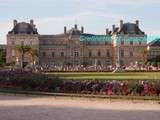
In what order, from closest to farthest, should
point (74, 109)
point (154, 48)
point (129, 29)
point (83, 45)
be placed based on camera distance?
point (74, 109)
point (129, 29)
point (154, 48)
point (83, 45)

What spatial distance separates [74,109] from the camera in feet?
48.6

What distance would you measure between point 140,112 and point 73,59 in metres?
90.4

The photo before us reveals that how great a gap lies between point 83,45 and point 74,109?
9068cm

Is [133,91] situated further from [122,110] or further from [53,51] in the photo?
[53,51]

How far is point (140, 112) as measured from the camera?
14.1m

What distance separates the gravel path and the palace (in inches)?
3231

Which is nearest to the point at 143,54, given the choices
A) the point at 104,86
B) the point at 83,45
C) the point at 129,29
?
the point at 129,29

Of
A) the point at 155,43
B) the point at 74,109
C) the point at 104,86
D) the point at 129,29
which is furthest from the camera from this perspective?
the point at 155,43

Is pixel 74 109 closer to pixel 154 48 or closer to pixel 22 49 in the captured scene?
pixel 22 49

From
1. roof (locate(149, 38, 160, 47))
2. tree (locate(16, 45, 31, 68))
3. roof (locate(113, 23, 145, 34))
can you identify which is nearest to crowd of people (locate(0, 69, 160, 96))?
tree (locate(16, 45, 31, 68))

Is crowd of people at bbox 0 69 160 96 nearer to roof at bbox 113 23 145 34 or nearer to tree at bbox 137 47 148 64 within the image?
tree at bbox 137 47 148 64

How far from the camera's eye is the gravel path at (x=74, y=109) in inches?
516

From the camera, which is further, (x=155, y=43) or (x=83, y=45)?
(x=83, y=45)

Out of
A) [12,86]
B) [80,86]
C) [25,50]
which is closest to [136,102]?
[80,86]
